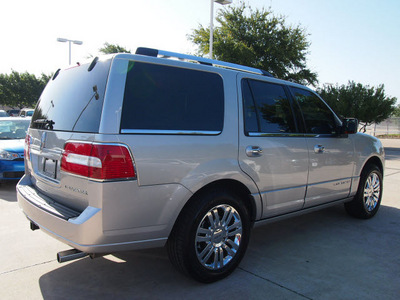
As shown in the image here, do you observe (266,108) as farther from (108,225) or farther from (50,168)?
(50,168)

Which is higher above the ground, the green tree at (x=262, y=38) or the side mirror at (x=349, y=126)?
the green tree at (x=262, y=38)

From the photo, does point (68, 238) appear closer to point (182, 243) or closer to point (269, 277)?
point (182, 243)

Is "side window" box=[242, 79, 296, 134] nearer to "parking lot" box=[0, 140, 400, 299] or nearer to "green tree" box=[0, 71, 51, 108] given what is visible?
"parking lot" box=[0, 140, 400, 299]

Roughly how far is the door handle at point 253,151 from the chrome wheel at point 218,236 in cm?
53

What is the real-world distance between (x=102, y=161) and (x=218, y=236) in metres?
1.28

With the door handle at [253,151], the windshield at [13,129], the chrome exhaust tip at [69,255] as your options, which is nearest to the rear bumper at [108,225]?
the chrome exhaust tip at [69,255]

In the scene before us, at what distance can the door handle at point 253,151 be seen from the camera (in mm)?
3211

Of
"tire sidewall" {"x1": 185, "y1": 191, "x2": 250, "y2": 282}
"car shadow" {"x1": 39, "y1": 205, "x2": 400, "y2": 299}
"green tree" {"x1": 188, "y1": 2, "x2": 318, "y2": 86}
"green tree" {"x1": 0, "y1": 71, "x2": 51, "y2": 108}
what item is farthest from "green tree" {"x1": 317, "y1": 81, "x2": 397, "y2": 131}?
"green tree" {"x1": 0, "y1": 71, "x2": 51, "y2": 108}

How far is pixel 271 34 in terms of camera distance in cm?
2381

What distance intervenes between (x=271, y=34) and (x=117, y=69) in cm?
2325

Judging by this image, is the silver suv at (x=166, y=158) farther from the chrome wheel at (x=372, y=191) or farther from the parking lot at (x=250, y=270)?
the chrome wheel at (x=372, y=191)

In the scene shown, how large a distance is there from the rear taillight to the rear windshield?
0.48 feet

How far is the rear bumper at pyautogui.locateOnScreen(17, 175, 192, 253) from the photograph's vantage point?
239cm

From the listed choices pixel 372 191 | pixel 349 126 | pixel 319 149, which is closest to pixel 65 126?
pixel 319 149
